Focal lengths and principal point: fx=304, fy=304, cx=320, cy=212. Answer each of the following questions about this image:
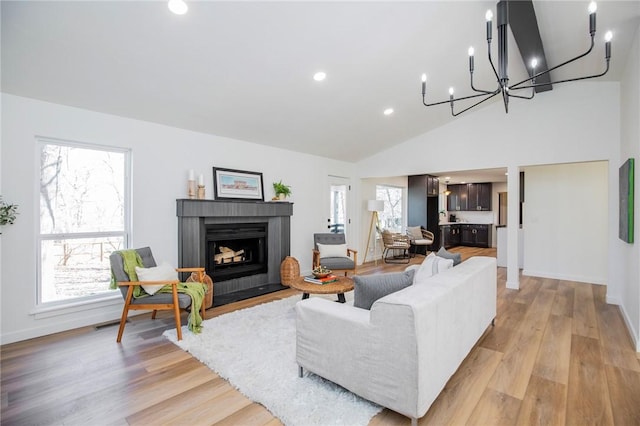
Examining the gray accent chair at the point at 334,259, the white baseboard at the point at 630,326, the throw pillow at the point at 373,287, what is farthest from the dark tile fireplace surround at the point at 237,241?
the white baseboard at the point at 630,326

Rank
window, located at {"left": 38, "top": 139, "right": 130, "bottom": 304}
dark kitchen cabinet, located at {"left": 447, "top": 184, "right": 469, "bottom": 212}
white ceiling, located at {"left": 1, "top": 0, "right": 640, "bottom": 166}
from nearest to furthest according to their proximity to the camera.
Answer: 1. white ceiling, located at {"left": 1, "top": 0, "right": 640, "bottom": 166}
2. window, located at {"left": 38, "top": 139, "right": 130, "bottom": 304}
3. dark kitchen cabinet, located at {"left": 447, "top": 184, "right": 469, "bottom": 212}

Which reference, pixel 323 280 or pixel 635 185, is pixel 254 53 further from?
pixel 635 185

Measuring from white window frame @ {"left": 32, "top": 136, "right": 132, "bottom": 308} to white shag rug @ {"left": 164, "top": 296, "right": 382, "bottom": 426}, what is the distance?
1.12m

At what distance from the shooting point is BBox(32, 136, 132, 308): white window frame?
3.09m

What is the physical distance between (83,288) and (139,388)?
1.88m

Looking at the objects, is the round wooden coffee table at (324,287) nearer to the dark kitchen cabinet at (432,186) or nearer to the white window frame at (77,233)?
the white window frame at (77,233)

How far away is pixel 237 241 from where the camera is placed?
496 cm

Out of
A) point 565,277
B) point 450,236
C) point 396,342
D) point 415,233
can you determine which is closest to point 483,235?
point 450,236

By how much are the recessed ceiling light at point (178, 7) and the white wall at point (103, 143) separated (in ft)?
6.00

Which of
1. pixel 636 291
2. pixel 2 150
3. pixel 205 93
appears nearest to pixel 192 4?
pixel 205 93

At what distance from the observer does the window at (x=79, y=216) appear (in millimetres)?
3193

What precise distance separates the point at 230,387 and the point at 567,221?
621cm

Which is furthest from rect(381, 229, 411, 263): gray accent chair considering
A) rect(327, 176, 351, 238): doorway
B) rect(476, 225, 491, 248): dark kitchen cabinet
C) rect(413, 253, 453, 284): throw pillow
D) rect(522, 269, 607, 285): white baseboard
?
rect(413, 253, 453, 284): throw pillow

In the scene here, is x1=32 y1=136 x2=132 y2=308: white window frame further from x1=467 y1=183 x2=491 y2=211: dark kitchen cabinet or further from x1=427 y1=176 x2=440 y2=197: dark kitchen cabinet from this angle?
x1=467 y1=183 x2=491 y2=211: dark kitchen cabinet
